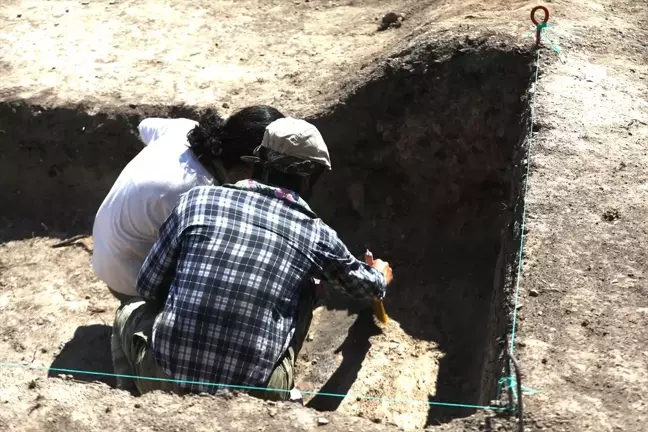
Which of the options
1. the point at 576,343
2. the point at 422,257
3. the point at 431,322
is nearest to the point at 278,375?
the point at 576,343

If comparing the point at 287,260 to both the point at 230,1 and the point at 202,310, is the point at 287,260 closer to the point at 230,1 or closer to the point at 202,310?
Result: the point at 202,310

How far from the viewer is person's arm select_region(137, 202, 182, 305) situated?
10.3ft

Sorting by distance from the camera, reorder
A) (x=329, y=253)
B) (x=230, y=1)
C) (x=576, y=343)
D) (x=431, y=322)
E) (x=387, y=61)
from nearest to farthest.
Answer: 1. (x=576, y=343)
2. (x=329, y=253)
3. (x=431, y=322)
4. (x=387, y=61)
5. (x=230, y=1)

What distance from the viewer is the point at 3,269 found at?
5.12 metres

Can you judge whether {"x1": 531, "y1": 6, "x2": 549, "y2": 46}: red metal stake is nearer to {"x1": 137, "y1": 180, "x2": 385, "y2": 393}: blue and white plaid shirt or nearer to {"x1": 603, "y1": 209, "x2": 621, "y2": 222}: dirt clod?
{"x1": 603, "y1": 209, "x2": 621, "y2": 222}: dirt clod

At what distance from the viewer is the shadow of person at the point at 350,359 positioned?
4.15 m

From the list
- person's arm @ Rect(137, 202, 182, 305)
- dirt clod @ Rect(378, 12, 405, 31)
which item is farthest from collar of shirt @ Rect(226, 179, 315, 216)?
dirt clod @ Rect(378, 12, 405, 31)

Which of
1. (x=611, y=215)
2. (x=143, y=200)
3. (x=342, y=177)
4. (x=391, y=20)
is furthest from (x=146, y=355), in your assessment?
(x=391, y=20)

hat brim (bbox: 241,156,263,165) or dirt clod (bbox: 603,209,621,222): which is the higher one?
hat brim (bbox: 241,156,263,165)

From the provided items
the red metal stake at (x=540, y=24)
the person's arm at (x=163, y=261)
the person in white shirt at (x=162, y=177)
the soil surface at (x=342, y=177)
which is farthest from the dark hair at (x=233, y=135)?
the red metal stake at (x=540, y=24)

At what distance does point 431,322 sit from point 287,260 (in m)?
1.75

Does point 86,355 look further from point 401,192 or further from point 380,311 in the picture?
point 401,192

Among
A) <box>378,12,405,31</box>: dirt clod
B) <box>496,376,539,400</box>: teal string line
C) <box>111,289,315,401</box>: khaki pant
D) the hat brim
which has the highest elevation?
<box>378,12,405,31</box>: dirt clod

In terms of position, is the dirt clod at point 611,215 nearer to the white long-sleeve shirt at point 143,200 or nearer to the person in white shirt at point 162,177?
the person in white shirt at point 162,177
